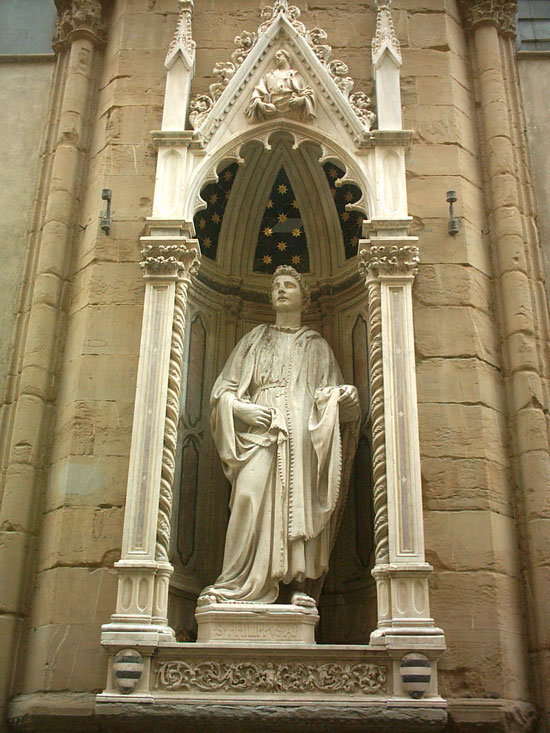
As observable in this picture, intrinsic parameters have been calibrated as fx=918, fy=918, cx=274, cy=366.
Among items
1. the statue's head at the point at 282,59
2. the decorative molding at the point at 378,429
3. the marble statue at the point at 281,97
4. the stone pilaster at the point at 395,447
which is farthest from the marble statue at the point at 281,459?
the statue's head at the point at 282,59

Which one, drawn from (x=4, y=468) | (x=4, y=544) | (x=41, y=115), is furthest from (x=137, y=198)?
(x=4, y=544)

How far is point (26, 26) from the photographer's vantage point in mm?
10406

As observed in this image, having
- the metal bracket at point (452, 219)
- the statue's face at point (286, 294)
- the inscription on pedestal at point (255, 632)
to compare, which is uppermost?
the metal bracket at point (452, 219)

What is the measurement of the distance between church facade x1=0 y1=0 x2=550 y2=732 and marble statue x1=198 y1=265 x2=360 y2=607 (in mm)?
Result: 338

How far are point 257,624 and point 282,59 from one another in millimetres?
5098

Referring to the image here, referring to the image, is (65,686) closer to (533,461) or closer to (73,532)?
(73,532)

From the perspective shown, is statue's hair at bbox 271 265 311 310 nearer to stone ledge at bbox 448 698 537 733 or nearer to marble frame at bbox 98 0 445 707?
marble frame at bbox 98 0 445 707

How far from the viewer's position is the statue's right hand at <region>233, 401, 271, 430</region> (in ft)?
23.8

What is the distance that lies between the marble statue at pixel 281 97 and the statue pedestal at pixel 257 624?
435 cm

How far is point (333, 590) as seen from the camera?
25.1 feet

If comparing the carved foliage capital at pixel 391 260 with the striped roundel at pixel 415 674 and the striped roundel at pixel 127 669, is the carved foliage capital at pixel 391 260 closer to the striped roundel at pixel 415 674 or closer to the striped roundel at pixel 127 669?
the striped roundel at pixel 415 674

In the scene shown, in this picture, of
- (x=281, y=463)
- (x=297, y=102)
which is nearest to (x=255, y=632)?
(x=281, y=463)

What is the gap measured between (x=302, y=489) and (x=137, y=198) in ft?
10.3

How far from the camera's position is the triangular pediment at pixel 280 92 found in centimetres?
823
